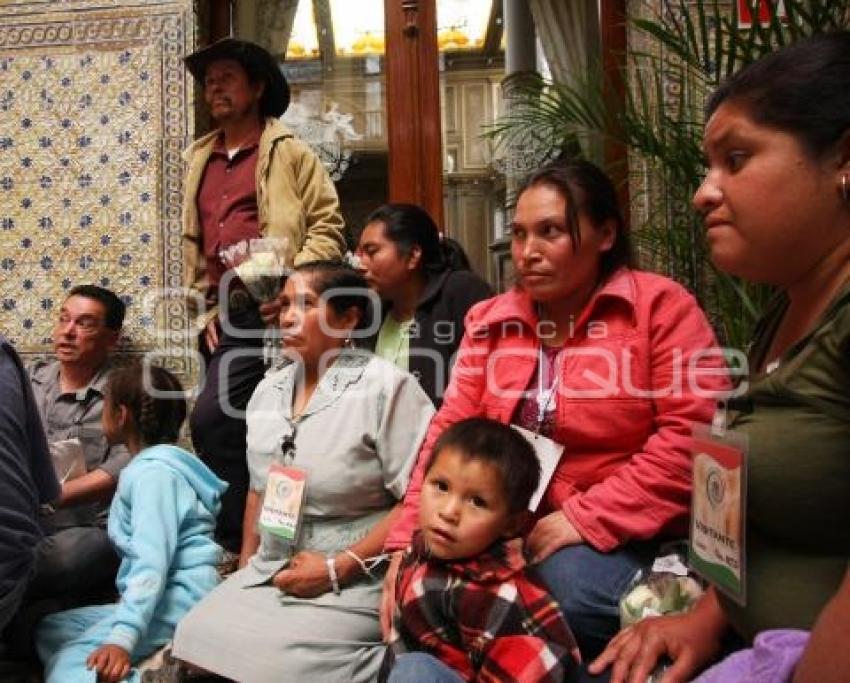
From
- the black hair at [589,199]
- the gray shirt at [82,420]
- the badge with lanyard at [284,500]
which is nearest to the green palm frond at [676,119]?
the black hair at [589,199]

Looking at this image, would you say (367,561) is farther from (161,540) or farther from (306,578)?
(161,540)

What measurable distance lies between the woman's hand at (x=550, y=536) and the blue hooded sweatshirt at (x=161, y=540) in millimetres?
1008

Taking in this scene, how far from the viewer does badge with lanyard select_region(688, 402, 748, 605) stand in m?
1.06

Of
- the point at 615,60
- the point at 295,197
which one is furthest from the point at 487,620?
the point at 615,60

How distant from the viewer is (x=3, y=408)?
162cm

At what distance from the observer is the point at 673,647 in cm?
120

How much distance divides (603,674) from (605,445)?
510mm

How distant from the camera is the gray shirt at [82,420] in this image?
256cm

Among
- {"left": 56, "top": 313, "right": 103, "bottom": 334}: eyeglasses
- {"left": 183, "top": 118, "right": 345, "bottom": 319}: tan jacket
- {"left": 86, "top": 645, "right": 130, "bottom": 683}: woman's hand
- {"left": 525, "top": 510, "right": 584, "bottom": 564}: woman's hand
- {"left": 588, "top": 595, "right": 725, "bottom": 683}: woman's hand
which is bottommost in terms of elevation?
{"left": 86, "top": 645, "right": 130, "bottom": 683}: woman's hand

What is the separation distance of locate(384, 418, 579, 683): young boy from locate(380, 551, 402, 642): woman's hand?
0.16 ft

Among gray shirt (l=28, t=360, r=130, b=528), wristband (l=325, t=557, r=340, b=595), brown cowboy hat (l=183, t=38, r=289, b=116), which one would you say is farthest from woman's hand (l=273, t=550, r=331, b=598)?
brown cowboy hat (l=183, t=38, r=289, b=116)

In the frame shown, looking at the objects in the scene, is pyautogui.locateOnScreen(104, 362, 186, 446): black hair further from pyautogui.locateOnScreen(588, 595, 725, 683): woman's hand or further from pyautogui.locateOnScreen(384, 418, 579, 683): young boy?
pyautogui.locateOnScreen(588, 595, 725, 683): woman's hand

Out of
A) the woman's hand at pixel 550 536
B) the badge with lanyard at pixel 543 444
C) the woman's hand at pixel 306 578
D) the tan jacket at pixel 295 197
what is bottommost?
the woman's hand at pixel 306 578

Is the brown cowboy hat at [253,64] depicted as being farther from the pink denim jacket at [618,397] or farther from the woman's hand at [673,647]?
the woman's hand at [673,647]
